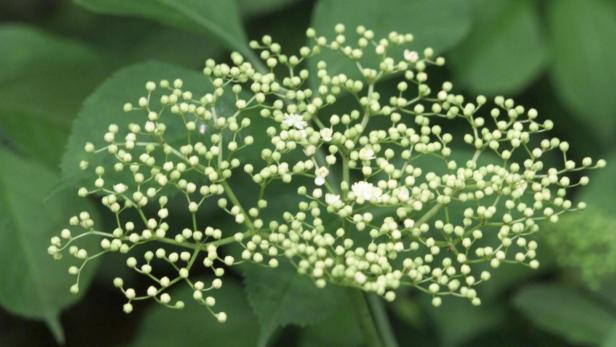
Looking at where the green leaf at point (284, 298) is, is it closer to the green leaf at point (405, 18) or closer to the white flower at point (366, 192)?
the white flower at point (366, 192)

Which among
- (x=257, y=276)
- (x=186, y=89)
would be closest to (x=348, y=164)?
(x=257, y=276)

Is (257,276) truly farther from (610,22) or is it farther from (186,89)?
(610,22)

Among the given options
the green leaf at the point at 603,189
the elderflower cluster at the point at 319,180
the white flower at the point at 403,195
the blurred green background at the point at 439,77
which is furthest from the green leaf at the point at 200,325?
the white flower at the point at 403,195

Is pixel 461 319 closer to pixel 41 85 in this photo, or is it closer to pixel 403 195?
pixel 403 195

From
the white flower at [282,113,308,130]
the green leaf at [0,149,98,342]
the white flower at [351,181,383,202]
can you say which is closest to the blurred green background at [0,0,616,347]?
the green leaf at [0,149,98,342]

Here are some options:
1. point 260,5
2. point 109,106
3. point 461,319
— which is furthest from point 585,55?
point 109,106

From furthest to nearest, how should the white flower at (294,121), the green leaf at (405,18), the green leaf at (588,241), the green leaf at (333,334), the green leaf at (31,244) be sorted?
the green leaf at (333,334)
the green leaf at (588,241)
the green leaf at (405,18)
the green leaf at (31,244)
the white flower at (294,121)

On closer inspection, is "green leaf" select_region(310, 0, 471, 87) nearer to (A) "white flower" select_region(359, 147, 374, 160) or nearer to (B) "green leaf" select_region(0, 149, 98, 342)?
(A) "white flower" select_region(359, 147, 374, 160)
